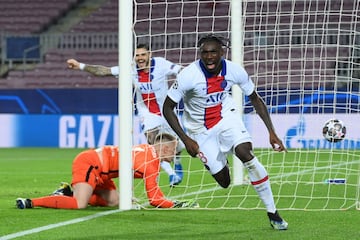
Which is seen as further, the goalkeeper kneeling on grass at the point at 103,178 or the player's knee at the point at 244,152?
the goalkeeper kneeling on grass at the point at 103,178

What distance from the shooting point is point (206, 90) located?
877 cm

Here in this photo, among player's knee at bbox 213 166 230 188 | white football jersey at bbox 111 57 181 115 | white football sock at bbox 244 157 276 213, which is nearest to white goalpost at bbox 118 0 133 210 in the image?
player's knee at bbox 213 166 230 188

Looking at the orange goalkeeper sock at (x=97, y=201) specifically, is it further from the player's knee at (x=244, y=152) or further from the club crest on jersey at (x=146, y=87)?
Result: the club crest on jersey at (x=146, y=87)

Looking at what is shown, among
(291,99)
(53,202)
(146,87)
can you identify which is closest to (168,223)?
(53,202)

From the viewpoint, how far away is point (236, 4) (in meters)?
12.8

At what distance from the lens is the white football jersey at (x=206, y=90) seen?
28.5 feet

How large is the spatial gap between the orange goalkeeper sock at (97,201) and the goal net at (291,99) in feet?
1.30

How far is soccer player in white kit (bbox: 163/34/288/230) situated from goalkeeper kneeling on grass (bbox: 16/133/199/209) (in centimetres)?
95

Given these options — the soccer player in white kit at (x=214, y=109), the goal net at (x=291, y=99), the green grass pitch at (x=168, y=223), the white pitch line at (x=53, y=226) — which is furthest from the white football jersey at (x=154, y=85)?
the soccer player in white kit at (x=214, y=109)

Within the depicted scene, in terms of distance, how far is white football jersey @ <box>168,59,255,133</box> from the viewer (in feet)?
28.5

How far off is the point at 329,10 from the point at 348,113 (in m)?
2.21

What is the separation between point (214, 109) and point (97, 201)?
2.06 m

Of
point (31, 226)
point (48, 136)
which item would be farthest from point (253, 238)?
point (48, 136)

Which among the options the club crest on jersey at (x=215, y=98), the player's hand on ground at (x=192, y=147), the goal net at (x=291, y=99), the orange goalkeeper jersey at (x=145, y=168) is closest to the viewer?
the player's hand on ground at (x=192, y=147)
